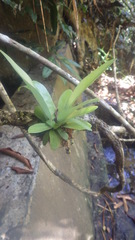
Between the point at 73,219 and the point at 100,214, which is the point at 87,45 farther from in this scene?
the point at 73,219

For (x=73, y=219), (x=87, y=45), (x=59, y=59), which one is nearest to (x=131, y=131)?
(x=73, y=219)

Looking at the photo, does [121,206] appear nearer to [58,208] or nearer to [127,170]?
[127,170]

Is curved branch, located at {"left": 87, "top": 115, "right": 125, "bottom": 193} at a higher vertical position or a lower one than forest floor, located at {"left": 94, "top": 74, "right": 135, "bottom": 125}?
lower

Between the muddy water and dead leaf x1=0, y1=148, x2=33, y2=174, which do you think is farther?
dead leaf x1=0, y1=148, x2=33, y2=174

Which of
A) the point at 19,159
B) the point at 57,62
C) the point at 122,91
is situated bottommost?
the point at 19,159

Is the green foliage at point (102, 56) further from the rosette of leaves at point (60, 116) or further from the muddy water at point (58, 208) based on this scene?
the rosette of leaves at point (60, 116)

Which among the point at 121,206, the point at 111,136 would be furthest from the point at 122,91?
the point at 111,136

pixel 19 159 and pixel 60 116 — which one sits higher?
pixel 60 116

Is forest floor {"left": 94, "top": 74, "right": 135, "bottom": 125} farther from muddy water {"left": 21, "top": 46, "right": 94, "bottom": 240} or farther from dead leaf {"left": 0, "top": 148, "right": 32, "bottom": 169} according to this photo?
dead leaf {"left": 0, "top": 148, "right": 32, "bottom": 169}

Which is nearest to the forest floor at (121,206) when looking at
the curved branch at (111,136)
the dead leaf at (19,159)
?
the curved branch at (111,136)

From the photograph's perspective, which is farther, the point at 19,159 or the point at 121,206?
the point at 121,206

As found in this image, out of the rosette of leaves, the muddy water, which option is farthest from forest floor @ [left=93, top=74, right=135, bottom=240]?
the rosette of leaves
